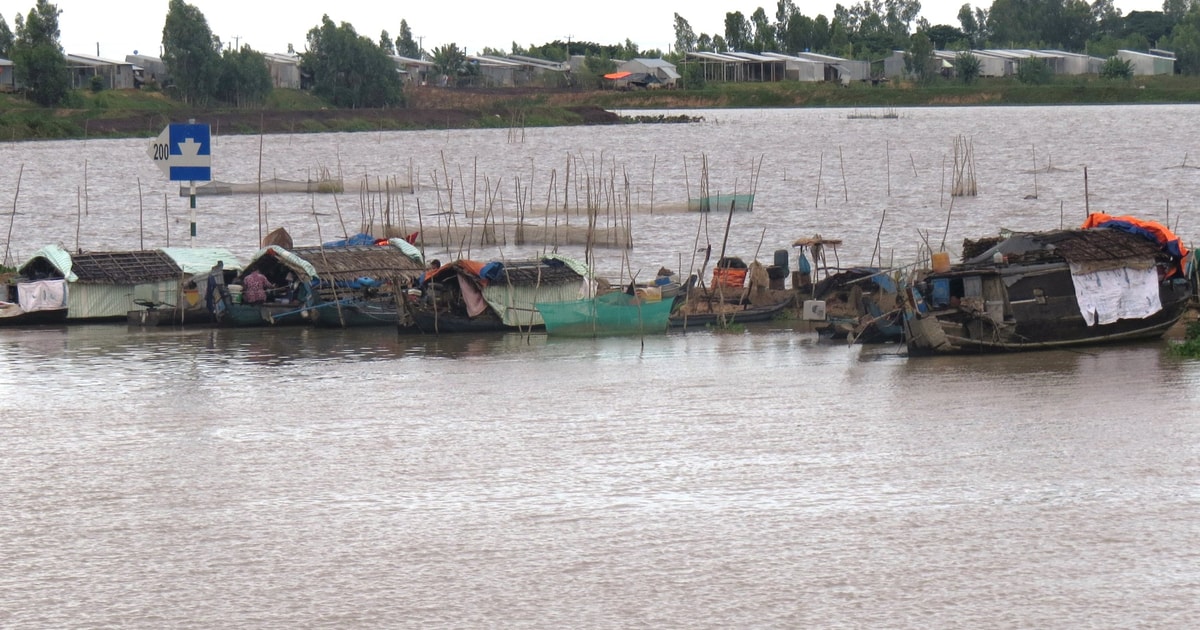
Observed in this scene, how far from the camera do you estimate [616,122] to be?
112125mm

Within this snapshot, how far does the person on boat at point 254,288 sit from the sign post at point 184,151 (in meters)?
1.38

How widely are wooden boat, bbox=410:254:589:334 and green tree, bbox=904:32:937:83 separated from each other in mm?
121355

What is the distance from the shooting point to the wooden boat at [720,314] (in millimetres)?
19438

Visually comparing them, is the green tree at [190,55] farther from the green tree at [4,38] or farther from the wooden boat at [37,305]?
the wooden boat at [37,305]

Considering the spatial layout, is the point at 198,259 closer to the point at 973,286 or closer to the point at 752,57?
the point at 973,286

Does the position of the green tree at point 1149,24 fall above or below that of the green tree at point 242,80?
above

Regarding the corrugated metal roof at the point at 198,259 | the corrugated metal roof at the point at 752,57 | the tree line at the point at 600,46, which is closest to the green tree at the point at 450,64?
the tree line at the point at 600,46

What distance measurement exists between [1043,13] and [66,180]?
5669 inches

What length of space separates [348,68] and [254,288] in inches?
3552

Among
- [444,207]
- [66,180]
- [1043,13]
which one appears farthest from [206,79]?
[1043,13]

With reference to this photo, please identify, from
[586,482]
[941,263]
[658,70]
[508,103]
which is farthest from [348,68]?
[586,482]

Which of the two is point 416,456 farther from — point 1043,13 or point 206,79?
point 1043,13

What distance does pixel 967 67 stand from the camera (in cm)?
13462

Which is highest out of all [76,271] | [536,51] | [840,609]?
[536,51]
